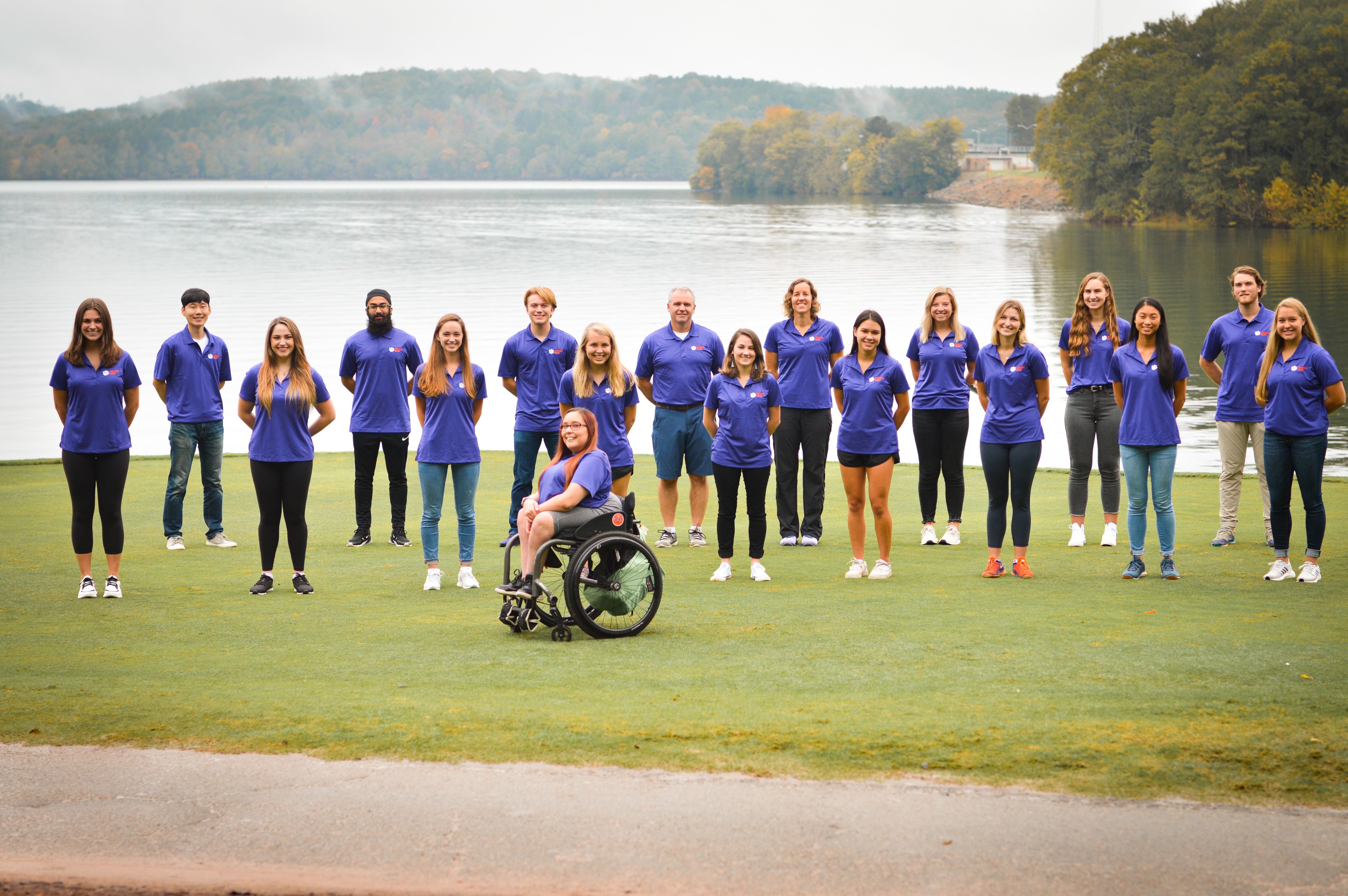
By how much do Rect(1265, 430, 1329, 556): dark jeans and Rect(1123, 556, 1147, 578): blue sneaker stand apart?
865 millimetres

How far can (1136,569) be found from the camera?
8398 millimetres

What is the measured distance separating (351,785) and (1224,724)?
3.68 metres

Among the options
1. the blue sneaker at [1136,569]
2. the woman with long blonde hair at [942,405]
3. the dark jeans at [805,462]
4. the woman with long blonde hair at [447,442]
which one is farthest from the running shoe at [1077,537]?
the woman with long blonde hair at [447,442]

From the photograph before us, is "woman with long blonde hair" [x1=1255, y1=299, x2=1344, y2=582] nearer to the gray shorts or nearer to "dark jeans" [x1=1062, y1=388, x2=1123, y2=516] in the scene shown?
"dark jeans" [x1=1062, y1=388, x2=1123, y2=516]

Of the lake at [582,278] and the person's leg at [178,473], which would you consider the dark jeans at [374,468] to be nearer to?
the person's leg at [178,473]

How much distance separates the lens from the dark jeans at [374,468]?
33.9ft

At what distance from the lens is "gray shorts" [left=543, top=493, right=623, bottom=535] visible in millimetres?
7168

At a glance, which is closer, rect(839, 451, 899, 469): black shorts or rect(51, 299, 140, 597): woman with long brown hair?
rect(51, 299, 140, 597): woman with long brown hair

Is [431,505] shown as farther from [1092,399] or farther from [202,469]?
[1092,399]

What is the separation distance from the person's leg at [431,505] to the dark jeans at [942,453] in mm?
3978

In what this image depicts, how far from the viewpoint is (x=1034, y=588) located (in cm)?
820

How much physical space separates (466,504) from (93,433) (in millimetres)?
2510

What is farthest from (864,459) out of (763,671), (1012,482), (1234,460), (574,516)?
(1234,460)

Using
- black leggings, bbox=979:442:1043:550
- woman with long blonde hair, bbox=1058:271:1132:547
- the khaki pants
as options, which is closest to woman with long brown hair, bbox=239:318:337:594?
black leggings, bbox=979:442:1043:550
